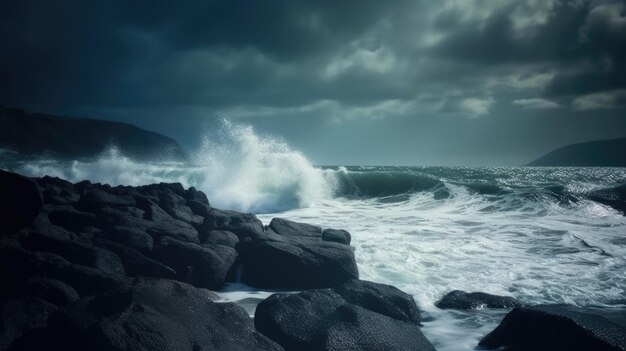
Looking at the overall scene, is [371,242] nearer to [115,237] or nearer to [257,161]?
[115,237]

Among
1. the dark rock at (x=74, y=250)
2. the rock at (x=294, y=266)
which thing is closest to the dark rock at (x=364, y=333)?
the rock at (x=294, y=266)

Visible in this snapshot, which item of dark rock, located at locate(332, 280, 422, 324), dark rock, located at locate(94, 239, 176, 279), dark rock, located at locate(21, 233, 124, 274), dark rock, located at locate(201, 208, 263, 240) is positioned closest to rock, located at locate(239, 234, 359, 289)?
dark rock, located at locate(201, 208, 263, 240)

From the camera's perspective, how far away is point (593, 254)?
290 inches

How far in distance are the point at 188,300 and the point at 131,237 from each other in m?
2.41

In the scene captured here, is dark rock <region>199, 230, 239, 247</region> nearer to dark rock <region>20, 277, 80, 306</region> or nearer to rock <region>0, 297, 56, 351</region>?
dark rock <region>20, 277, 80, 306</region>

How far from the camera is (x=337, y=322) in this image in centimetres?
344

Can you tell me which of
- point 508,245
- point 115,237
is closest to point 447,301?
point 508,245

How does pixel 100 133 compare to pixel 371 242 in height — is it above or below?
above

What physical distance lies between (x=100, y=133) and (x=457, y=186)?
89.8 metres

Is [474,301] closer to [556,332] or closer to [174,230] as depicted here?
[556,332]

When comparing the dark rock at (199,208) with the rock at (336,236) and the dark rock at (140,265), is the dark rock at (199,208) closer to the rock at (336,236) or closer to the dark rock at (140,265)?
the rock at (336,236)

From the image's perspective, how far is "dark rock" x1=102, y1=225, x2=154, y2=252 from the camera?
5.21 meters

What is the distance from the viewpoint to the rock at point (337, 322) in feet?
10.7

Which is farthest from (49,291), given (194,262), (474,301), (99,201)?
(474,301)
